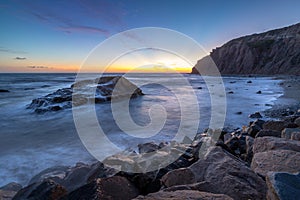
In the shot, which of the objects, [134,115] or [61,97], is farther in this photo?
[61,97]

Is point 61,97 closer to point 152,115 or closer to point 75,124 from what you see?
point 75,124

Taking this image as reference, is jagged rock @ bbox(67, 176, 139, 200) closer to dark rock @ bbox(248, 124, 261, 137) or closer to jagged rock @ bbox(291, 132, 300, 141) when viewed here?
jagged rock @ bbox(291, 132, 300, 141)

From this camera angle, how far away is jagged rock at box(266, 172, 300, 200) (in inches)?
51.7

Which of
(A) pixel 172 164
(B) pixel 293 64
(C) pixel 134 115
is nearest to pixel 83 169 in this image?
(A) pixel 172 164

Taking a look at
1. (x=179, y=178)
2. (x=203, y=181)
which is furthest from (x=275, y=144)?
(x=179, y=178)

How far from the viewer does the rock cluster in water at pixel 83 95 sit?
10.5 m

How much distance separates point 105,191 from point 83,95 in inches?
436

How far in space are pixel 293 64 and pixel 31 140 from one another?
53.7m

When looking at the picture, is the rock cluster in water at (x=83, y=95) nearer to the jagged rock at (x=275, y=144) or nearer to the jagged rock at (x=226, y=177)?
the jagged rock at (x=226, y=177)

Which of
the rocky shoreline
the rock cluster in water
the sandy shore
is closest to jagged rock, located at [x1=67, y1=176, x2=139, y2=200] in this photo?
the rocky shoreline

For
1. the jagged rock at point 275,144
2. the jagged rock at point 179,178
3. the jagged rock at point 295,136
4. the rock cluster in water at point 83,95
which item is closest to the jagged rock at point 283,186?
the jagged rock at point 179,178

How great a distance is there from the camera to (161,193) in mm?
1783

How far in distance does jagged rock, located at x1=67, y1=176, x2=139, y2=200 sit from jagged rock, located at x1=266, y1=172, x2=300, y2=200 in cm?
136

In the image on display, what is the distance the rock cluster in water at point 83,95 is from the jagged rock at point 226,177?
907 centimetres
